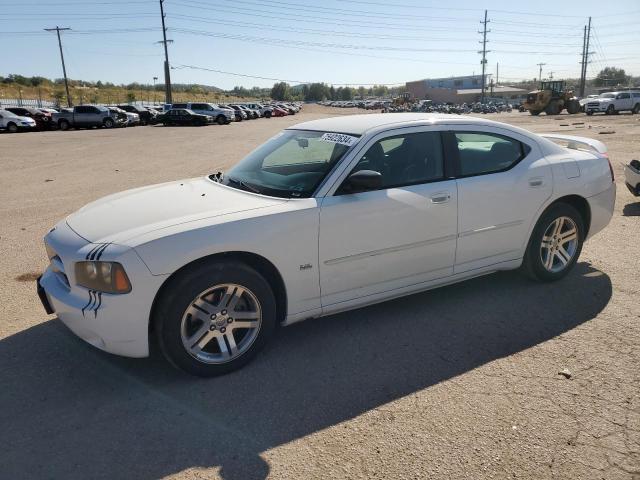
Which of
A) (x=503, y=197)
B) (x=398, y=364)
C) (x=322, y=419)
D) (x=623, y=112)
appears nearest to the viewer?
(x=322, y=419)

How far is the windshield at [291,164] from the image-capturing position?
3.75 meters

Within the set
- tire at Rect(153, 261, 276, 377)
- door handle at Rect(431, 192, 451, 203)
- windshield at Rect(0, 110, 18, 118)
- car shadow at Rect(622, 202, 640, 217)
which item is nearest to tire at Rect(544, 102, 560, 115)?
windshield at Rect(0, 110, 18, 118)

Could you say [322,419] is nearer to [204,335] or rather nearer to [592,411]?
[204,335]

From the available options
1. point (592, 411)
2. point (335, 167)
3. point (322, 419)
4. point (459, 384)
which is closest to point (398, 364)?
point (459, 384)

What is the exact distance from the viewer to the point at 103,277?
302 cm

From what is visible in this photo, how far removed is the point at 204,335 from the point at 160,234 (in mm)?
710

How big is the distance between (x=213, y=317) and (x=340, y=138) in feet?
5.55

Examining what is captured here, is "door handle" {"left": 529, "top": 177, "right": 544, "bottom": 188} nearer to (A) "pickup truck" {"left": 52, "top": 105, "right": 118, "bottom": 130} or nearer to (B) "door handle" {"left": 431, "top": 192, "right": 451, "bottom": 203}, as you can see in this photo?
(B) "door handle" {"left": 431, "top": 192, "right": 451, "bottom": 203}

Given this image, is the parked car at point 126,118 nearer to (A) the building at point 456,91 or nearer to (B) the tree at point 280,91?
(A) the building at point 456,91

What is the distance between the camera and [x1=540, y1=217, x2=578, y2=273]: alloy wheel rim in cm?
474

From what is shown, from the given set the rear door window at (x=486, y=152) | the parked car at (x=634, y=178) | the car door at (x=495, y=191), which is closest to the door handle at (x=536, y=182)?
the car door at (x=495, y=191)

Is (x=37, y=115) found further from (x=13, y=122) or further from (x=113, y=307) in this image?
(x=113, y=307)

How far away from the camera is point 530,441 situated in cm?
269

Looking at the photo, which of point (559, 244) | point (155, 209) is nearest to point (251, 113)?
point (559, 244)
